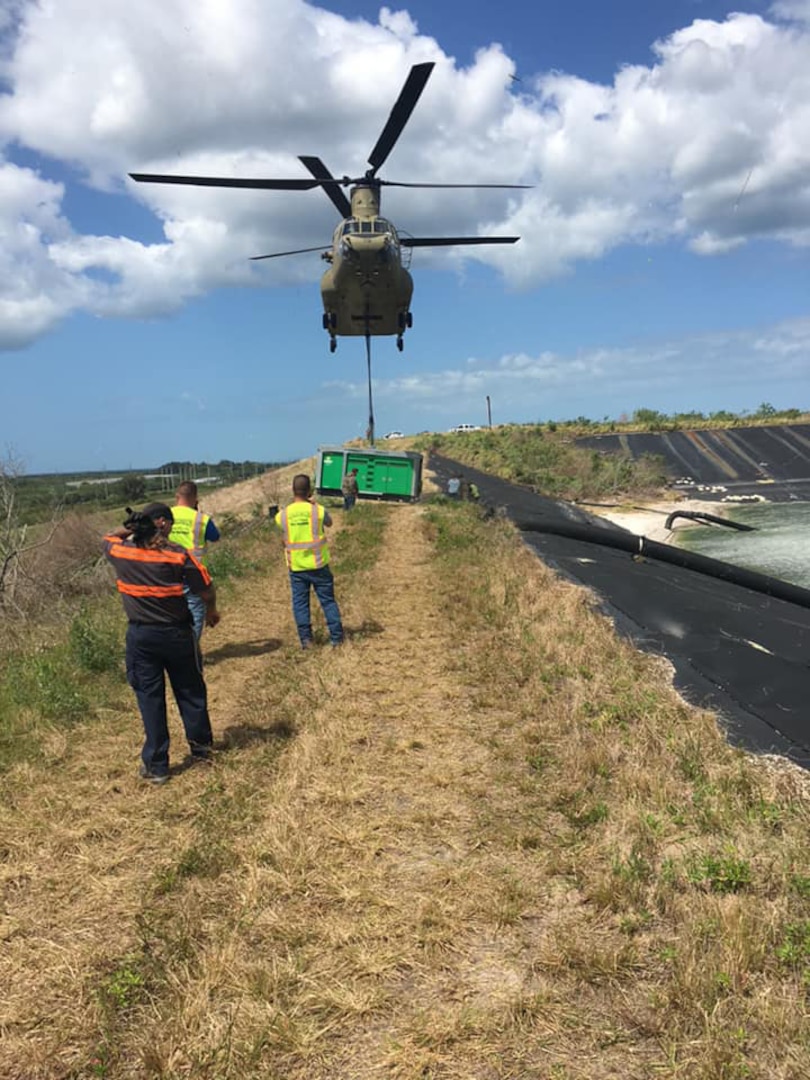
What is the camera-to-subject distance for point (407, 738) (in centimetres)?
562

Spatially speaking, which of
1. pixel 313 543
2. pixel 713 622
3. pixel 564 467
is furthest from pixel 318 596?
pixel 564 467

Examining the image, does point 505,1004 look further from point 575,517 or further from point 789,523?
point 789,523

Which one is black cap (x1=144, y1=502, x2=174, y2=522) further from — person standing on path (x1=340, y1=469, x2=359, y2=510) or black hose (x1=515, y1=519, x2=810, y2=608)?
person standing on path (x1=340, y1=469, x2=359, y2=510)

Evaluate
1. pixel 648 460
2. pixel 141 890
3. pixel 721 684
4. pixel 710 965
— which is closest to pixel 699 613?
pixel 721 684

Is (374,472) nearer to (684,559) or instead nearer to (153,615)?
(684,559)

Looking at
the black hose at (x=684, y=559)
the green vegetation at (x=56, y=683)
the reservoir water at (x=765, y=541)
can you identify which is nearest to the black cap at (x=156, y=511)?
the green vegetation at (x=56, y=683)

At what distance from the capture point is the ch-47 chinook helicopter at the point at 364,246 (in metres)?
19.2

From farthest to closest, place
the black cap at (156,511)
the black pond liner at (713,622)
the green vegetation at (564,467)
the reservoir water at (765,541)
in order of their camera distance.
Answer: the green vegetation at (564,467) < the reservoir water at (765,541) < the black pond liner at (713,622) < the black cap at (156,511)

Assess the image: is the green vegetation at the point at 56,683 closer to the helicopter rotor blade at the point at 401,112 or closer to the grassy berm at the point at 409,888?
the grassy berm at the point at 409,888

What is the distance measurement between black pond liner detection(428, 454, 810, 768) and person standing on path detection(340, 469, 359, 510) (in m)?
6.54

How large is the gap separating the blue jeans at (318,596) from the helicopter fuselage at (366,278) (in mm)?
14608

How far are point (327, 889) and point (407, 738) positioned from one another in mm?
2086

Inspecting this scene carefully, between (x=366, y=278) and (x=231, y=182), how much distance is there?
4889mm

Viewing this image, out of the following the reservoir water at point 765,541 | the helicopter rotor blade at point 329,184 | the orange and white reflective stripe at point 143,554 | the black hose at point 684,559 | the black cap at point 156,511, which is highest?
the helicopter rotor blade at point 329,184
